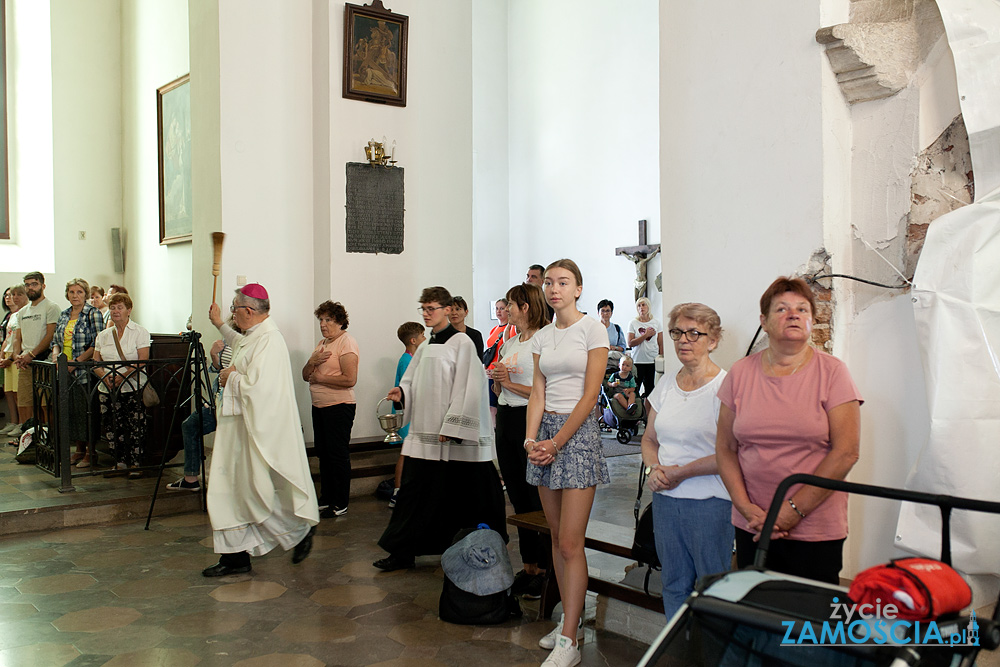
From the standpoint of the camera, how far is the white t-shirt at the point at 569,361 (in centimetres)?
350

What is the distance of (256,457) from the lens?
A: 4.91 meters

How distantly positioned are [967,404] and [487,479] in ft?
9.30

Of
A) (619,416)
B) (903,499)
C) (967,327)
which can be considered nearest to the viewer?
(903,499)

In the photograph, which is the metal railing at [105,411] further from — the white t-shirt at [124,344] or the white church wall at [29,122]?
the white church wall at [29,122]

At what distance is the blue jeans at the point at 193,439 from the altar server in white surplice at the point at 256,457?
1.50m

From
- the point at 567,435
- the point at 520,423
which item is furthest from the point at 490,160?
the point at 567,435

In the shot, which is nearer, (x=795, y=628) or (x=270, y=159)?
(x=795, y=628)

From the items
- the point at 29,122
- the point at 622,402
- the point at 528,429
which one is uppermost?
the point at 29,122

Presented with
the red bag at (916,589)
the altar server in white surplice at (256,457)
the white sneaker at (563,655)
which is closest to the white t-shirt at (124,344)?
the altar server in white surplice at (256,457)

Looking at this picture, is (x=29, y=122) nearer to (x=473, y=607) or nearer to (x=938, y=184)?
(x=473, y=607)

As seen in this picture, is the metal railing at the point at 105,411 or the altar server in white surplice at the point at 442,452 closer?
the altar server in white surplice at the point at 442,452

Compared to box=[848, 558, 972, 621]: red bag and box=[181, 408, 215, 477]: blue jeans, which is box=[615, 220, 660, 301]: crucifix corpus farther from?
box=[848, 558, 972, 621]: red bag

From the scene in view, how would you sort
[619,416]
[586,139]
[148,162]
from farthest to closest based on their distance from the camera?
[586,139], [148,162], [619,416]

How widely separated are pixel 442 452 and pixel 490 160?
40.6ft
